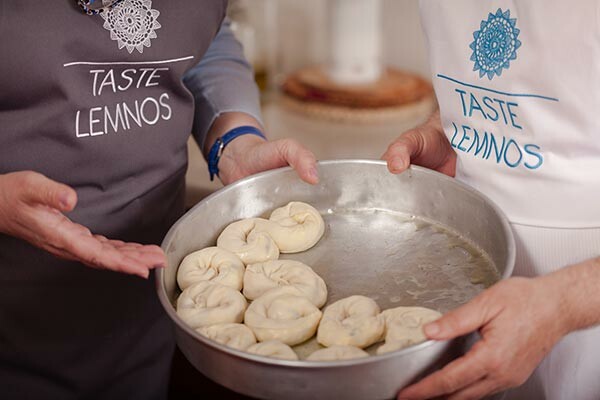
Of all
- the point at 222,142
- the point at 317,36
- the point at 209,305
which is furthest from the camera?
the point at 317,36

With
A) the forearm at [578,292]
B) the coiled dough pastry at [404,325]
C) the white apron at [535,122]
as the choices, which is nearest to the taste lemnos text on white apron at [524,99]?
the white apron at [535,122]

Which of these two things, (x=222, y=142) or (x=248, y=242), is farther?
(x=222, y=142)

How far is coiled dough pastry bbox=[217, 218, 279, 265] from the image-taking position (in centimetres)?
107

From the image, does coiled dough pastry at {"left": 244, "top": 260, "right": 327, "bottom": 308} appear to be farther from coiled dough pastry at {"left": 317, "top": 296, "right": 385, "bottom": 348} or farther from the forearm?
the forearm

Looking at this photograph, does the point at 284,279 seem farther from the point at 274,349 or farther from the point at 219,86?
the point at 219,86

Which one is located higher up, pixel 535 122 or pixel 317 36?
pixel 535 122

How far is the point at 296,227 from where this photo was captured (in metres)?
1.09

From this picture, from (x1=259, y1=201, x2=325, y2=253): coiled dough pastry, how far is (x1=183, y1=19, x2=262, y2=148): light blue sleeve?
325mm

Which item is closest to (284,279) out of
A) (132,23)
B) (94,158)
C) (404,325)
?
(404,325)

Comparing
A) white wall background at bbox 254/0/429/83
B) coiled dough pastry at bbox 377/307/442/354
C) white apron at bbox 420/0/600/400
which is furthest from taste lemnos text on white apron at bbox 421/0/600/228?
white wall background at bbox 254/0/429/83

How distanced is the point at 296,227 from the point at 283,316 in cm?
22

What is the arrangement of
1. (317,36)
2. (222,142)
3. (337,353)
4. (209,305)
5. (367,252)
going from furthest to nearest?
(317,36) < (222,142) < (367,252) < (209,305) < (337,353)

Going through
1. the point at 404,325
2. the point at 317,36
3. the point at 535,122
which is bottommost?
the point at 317,36

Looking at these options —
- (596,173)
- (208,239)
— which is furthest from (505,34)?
(208,239)
